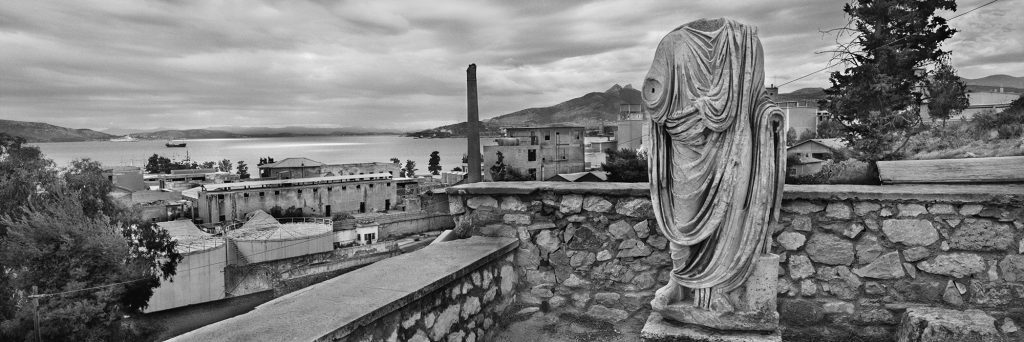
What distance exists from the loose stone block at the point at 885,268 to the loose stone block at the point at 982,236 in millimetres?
323

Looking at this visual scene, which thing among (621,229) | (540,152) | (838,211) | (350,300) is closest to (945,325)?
(838,211)

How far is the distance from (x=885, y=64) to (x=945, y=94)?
6.89 ft

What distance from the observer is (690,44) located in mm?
2918

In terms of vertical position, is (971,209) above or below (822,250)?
above

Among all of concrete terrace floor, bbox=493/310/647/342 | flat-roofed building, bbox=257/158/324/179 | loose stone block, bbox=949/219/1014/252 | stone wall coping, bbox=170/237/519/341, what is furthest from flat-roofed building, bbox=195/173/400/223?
loose stone block, bbox=949/219/1014/252

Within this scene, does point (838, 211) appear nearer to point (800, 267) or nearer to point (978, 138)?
point (800, 267)

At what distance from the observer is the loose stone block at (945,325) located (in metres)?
3.09

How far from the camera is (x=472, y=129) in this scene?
27062mm

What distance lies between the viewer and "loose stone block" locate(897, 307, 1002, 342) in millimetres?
3090

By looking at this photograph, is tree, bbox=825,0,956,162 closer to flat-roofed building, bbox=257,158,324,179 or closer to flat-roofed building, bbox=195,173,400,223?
flat-roofed building, bbox=195,173,400,223

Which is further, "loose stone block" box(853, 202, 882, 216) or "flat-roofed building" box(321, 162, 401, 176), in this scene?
"flat-roofed building" box(321, 162, 401, 176)

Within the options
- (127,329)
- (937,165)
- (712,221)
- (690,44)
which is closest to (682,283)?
(712,221)

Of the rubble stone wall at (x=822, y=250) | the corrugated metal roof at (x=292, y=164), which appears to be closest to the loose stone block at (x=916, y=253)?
the rubble stone wall at (x=822, y=250)

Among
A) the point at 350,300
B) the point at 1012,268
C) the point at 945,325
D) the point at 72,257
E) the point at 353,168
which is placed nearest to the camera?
the point at 350,300
